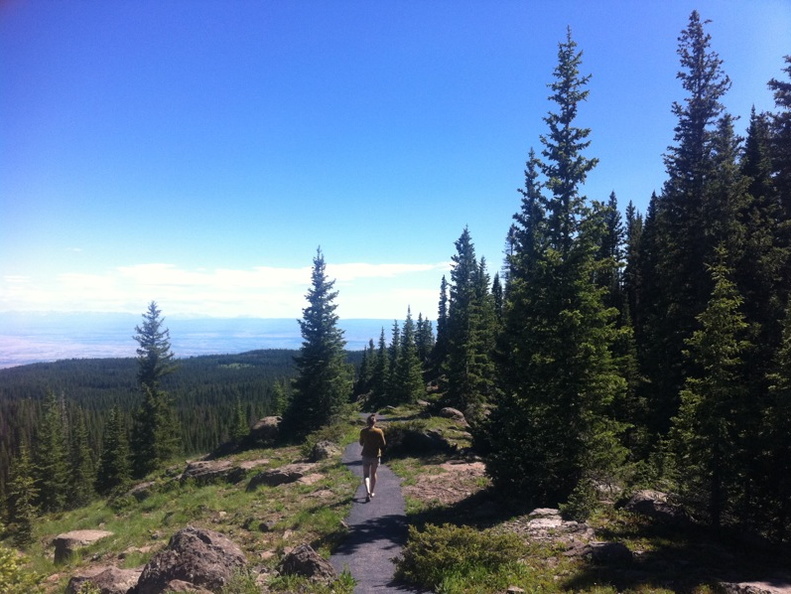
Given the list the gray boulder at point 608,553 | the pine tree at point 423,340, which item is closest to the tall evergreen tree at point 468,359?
the gray boulder at point 608,553

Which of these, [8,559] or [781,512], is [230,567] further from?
[781,512]

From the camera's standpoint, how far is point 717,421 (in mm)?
10328

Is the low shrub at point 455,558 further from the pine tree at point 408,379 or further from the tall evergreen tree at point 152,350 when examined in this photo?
the pine tree at point 408,379

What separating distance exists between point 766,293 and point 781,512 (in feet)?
39.1

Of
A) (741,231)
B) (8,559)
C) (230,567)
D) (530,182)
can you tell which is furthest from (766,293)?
(8,559)

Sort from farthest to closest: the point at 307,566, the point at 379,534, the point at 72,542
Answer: the point at 72,542, the point at 379,534, the point at 307,566

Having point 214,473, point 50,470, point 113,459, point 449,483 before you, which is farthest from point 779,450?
point 50,470

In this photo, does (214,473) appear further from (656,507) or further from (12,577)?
(656,507)

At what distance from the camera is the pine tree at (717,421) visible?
409 inches

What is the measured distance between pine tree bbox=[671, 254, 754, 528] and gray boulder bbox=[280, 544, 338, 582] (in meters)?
A: 9.14

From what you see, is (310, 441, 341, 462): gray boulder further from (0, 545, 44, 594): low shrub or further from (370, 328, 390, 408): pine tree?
(370, 328, 390, 408): pine tree

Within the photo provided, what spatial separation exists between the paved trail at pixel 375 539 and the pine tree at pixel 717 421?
7.88 metres

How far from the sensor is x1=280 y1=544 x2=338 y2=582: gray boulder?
8.74m

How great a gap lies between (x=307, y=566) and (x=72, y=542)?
41.0 ft
